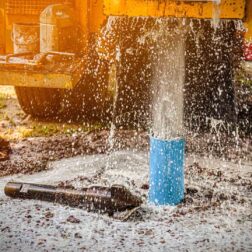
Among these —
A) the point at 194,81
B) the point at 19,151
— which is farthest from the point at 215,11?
the point at 19,151

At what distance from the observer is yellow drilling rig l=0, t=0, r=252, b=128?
6.32 m

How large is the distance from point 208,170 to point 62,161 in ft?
5.65

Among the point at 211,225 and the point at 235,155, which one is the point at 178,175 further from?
the point at 235,155

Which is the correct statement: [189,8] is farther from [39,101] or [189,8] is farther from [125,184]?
[39,101]

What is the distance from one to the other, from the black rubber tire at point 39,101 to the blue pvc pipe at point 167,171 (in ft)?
10.7

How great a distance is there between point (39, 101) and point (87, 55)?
1.29m

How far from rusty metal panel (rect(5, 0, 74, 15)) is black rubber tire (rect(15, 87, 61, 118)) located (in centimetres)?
114

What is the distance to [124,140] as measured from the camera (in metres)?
6.70

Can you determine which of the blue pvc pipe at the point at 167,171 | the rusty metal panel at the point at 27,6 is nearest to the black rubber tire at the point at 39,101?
the rusty metal panel at the point at 27,6

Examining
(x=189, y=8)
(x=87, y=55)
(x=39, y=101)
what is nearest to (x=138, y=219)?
(x=189, y=8)

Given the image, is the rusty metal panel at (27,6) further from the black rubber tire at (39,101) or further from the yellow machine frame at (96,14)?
the black rubber tire at (39,101)

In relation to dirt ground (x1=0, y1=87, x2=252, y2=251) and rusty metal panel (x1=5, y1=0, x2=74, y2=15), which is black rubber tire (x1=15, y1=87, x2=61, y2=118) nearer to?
dirt ground (x1=0, y1=87, x2=252, y2=251)

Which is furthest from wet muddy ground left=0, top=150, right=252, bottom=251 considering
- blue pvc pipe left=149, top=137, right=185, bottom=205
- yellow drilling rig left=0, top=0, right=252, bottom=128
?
yellow drilling rig left=0, top=0, right=252, bottom=128

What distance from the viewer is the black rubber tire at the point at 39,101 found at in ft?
24.5
